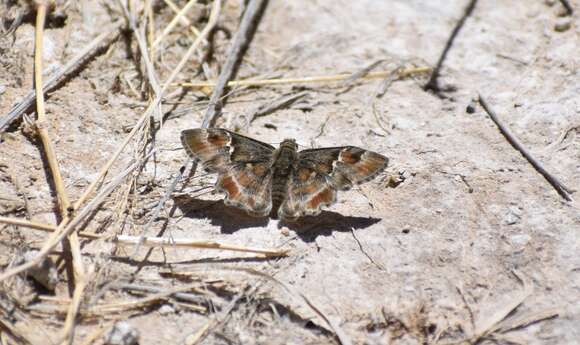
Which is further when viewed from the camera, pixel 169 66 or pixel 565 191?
Answer: pixel 169 66

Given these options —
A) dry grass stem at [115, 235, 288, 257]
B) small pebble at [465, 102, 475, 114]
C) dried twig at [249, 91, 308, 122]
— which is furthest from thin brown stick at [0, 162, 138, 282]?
small pebble at [465, 102, 475, 114]

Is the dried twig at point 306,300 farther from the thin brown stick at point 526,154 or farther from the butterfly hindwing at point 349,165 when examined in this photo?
the thin brown stick at point 526,154

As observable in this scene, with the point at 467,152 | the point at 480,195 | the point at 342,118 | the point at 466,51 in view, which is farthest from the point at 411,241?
the point at 466,51

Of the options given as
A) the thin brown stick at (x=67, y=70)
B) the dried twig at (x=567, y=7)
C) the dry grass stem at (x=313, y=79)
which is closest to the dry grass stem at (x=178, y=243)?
the thin brown stick at (x=67, y=70)

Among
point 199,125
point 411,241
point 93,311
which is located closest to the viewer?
point 93,311

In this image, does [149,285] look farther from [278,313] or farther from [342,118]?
[342,118]

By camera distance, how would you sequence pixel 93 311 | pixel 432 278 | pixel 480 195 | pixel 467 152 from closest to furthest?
pixel 93 311 < pixel 432 278 < pixel 480 195 < pixel 467 152

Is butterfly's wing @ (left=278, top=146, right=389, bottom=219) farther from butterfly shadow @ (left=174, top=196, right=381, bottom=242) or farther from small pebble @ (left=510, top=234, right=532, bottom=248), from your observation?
small pebble @ (left=510, top=234, right=532, bottom=248)
